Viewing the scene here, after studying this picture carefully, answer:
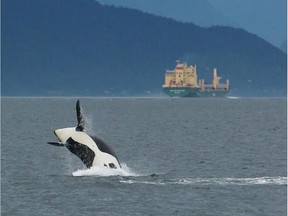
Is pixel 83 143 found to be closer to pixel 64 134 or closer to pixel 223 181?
pixel 64 134

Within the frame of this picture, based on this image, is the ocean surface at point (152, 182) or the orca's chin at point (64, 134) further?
the orca's chin at point (64, 134)

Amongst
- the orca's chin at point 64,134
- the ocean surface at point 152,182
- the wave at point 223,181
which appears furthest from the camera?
the wave at point 223,181

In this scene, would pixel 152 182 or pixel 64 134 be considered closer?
pixel 64 134

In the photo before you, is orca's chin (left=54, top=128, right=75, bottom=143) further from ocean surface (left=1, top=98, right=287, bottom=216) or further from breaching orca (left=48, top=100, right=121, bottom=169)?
ocean surface (left=1, top=98, right=287, bottom=216)

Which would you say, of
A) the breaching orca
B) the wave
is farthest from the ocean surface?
the breaching orca

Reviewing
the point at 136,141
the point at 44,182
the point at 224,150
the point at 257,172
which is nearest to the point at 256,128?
the point at 136,141

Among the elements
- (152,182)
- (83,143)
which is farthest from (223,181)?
(83,143)

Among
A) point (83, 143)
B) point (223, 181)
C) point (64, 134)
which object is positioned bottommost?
point (223, 181)

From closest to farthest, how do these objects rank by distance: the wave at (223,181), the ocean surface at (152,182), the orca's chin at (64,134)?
1. the ocean surface at (152,182)
2. the orca's chin at (64,134)
3. the wave at (223,181)

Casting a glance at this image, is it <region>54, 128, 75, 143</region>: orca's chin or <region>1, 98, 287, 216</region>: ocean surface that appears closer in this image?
<region>1, 98, 287, 216</region>: ocean surface

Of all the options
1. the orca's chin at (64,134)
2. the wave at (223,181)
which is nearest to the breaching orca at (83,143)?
the orca's chin at (64,134)

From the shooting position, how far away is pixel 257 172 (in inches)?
2371

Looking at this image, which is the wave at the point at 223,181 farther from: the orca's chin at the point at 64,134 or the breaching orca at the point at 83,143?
the orca's chin at the point at 64,134

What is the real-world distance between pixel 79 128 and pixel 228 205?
35.2 ft
